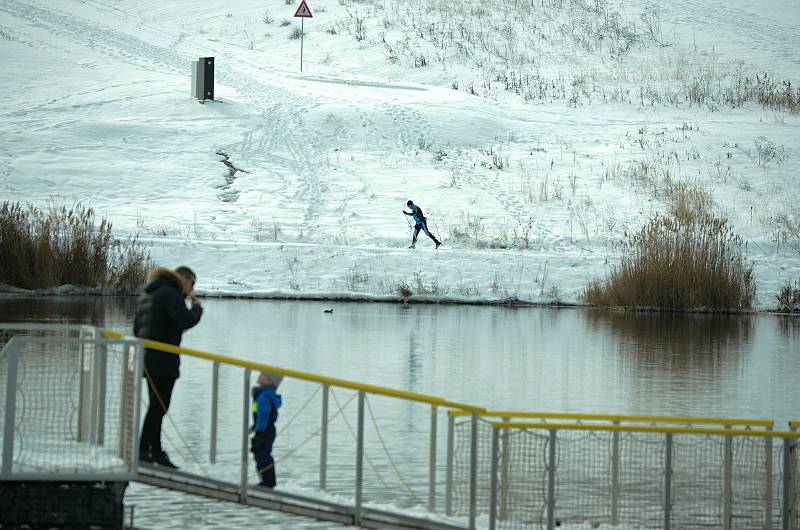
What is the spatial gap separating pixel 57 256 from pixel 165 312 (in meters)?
21.0

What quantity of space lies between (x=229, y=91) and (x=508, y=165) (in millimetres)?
14422

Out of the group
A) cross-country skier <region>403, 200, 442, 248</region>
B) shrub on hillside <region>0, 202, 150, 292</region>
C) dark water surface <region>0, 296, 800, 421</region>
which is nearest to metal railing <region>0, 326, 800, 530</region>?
dark water surface <region>0, 296, 800, 421</region>

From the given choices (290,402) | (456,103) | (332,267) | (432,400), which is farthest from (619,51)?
(432,400)

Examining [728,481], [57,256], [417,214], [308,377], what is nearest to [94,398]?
[308,377]

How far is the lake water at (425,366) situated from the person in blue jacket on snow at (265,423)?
25 cm

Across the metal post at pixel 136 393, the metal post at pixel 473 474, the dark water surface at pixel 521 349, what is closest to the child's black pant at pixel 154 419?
the metal post at pixel 136 393

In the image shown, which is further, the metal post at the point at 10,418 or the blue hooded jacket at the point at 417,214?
the blue hooded jacket at the point at 417,214

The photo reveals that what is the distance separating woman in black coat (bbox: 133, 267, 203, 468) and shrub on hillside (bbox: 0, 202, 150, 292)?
20065mm

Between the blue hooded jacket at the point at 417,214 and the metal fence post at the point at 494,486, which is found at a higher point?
the blue hooded jacket at the point at 417,214

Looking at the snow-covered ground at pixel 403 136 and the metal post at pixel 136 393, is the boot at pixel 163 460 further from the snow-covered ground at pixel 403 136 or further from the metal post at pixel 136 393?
the snow-covered ground at pixel 403 136

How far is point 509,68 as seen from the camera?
2461 inches

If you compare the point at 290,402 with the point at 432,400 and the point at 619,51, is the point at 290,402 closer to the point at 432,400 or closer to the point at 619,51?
the point at 432,400

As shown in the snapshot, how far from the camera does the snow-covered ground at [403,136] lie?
120ft

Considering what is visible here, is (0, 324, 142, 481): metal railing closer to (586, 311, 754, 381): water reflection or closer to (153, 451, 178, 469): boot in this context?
(153, 451, 178, 469): boot
